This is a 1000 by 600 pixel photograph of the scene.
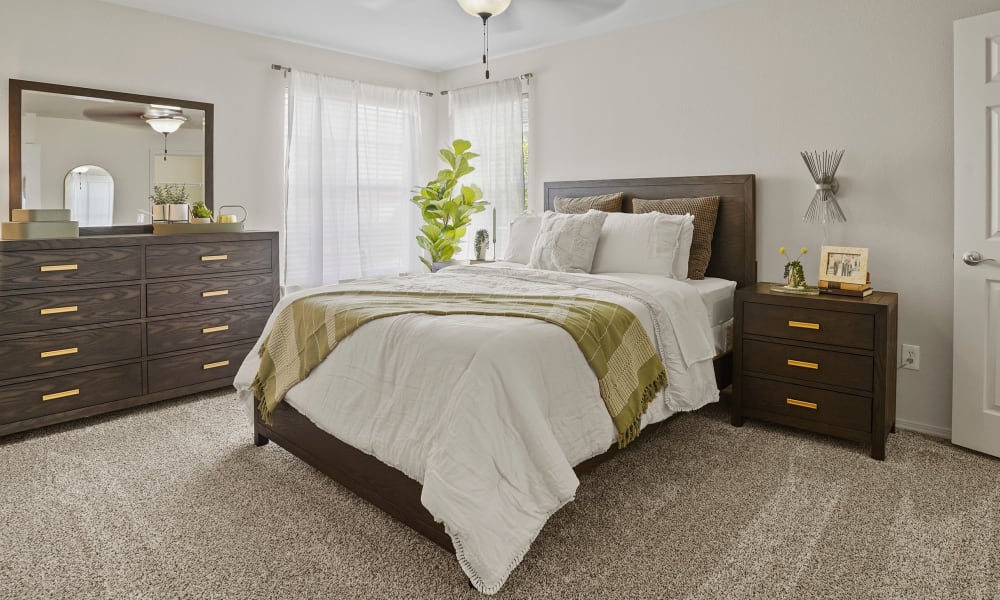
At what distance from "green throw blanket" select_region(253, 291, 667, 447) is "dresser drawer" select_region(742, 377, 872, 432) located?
0.83 metres

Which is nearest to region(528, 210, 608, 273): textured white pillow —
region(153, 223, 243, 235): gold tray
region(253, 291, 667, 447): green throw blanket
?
region(253, 291, 667, 447): green throw blanket

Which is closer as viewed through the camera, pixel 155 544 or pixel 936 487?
pixel 155 544

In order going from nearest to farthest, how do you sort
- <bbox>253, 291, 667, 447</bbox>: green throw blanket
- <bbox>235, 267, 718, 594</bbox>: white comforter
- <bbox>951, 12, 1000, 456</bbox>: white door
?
1. <bbox>235, 267, 718, 594</bbox>: white comforter
2. <bbox>253, 291, 667, 447</bbox>: green throw blanket
3. <bbox>951, 12, 1000, 456</bbox>: white door

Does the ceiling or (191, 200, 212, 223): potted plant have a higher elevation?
the ceiling

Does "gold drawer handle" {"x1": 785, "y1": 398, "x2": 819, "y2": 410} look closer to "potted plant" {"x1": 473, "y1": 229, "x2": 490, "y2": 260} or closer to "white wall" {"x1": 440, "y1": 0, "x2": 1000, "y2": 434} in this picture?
"white wall" {"x1": 440, "y1": 0, "x2": 1000, "y2": 434}

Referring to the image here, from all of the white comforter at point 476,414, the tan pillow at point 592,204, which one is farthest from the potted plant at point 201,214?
the tan pillow at point 592,204

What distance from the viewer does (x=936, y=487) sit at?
2498 millimetres

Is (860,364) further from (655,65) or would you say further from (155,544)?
(155,544)

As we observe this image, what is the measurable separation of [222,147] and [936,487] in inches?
173

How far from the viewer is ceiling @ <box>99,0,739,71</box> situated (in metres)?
3.72

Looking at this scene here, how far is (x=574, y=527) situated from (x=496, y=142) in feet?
11.6

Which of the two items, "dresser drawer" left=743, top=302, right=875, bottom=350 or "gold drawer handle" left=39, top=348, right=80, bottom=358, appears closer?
"dresser drawer" left=743, top=302, right=875, bottom=350

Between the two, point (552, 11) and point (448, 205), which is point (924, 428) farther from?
point (448, 205)

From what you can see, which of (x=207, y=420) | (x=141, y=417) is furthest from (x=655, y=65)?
(x=141, y=417)
